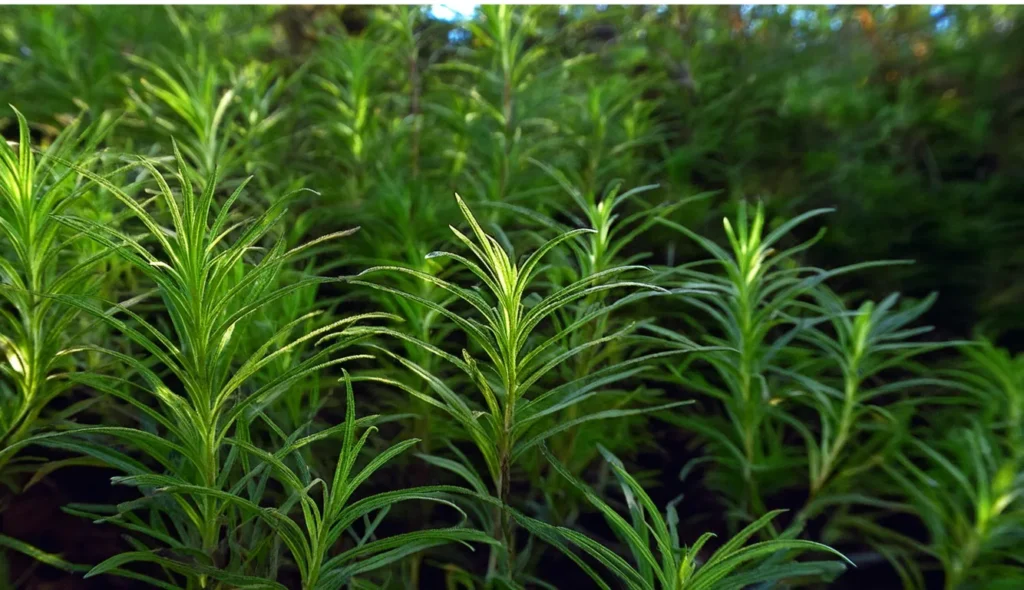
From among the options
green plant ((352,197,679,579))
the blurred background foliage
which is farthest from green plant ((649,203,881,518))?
the blurred background foliage

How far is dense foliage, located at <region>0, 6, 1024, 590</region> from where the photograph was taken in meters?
0.64

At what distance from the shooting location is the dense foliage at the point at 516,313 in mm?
640

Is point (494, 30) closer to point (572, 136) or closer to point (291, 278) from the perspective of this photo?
point (572, 136)

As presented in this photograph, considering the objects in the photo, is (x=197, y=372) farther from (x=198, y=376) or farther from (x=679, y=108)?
(x=679, y=108)

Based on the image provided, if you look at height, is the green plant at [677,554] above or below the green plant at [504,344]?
below

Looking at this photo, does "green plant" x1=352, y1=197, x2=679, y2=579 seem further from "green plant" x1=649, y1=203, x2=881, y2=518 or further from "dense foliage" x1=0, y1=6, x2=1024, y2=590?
"green plant" x1=649, y1=203, x2=881, y2=518

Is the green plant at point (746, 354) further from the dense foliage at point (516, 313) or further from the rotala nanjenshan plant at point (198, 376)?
the rotala nanjenshan plant at point (198, 376)

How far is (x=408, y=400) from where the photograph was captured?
96 centimetres

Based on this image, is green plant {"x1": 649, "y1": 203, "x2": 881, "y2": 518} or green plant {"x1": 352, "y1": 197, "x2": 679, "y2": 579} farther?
green plant {"x1": 649, "y1": 203, "x2": 881, "y2": 518}

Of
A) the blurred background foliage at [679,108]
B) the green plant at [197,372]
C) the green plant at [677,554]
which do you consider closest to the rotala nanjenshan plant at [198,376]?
the green plant at [197,372]

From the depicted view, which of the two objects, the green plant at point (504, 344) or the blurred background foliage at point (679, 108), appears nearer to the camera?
the green plant at point (504, 344)

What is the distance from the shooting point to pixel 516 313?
0.63 meters

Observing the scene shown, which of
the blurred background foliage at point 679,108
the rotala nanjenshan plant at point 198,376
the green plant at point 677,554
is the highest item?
the blurred background foliage at point 679,108

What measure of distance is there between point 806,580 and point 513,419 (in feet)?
1.48
